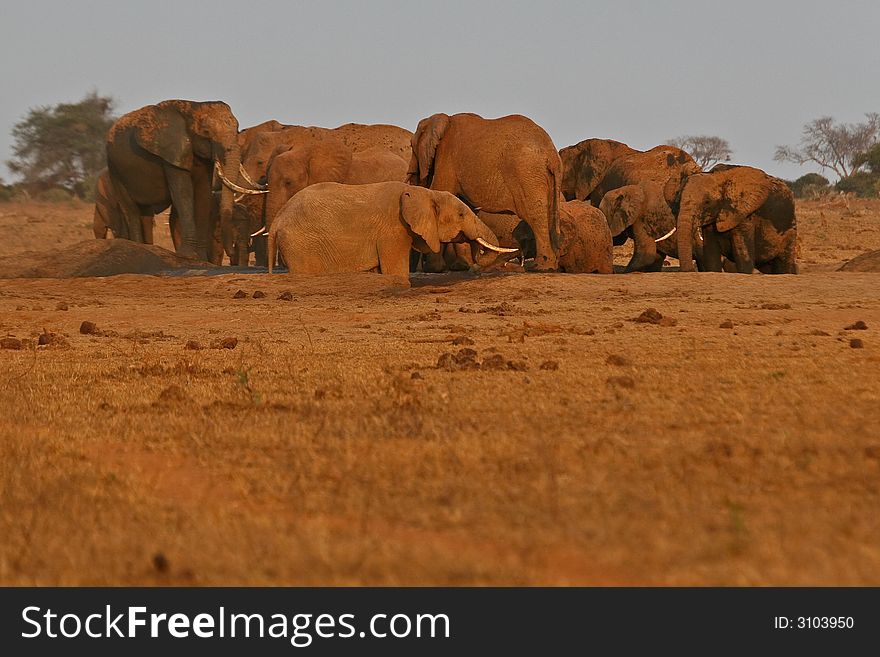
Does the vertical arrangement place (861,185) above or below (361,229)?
above

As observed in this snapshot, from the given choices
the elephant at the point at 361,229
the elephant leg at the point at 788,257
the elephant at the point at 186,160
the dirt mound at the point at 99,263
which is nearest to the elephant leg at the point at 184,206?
the elephant at the point at 186,160

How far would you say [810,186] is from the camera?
166ft

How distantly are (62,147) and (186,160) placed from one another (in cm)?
3141

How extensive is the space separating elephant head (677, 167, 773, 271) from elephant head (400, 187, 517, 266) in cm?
293

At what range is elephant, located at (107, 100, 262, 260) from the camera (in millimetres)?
21016

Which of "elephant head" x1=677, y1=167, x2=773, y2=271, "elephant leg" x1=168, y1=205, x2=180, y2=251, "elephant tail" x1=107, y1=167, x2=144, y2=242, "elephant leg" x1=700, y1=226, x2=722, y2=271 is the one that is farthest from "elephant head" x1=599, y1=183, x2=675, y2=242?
"elephant tail" x1=107, y1=167, x2=144, y2=242

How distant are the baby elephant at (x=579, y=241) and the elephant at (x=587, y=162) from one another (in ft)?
18.7

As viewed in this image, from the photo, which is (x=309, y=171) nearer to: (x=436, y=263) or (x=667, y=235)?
(x=436, y=263)

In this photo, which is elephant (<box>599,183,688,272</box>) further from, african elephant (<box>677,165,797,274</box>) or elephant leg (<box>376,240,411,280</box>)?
elephant leg (<box>376,240,411,280</box>)

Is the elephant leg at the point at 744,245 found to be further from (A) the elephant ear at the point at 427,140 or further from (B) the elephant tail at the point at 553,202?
(A) the elephant ear at the point at 427,140

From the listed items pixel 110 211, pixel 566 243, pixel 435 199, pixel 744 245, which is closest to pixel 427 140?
pixel 435 199

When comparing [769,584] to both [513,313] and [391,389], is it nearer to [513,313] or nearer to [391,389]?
[391,389]

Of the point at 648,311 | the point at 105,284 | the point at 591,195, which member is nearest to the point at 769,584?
the point at 648,311

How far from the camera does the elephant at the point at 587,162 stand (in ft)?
79.6
